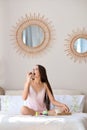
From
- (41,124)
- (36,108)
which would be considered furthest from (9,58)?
(41,124)

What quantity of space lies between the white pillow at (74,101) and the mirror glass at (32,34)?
99cm

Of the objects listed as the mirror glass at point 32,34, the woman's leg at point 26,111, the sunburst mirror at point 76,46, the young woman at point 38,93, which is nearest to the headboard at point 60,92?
the sunburst mirror at point 76,46

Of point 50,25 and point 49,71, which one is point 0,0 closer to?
point 50,25

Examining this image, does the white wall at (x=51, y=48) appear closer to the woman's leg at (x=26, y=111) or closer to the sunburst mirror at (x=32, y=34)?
the sunburst mirror at (x=32, y=34)

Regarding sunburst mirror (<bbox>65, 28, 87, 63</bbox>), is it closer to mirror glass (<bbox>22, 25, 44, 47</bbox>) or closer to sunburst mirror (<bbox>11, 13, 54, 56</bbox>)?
sunburst mirror (<bbox>11, 13, 54, 56</bbox>)

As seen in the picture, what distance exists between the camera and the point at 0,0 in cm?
549

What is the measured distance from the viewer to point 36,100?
4.60m

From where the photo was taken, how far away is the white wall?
5.44 metres

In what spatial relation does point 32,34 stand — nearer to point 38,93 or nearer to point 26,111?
point 38,93

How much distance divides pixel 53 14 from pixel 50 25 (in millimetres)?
182

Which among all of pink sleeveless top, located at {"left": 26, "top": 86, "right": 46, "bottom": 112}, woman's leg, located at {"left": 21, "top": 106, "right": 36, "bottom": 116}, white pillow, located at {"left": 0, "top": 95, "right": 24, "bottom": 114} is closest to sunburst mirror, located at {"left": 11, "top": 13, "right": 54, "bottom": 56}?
white pillow, located at {"left": 0, "top": 95, "right": 24, "bottom": 114}

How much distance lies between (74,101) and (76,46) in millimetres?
926

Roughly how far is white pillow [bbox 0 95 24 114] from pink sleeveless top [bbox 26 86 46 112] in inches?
18.7

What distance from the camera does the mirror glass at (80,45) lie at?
17.8 ft
